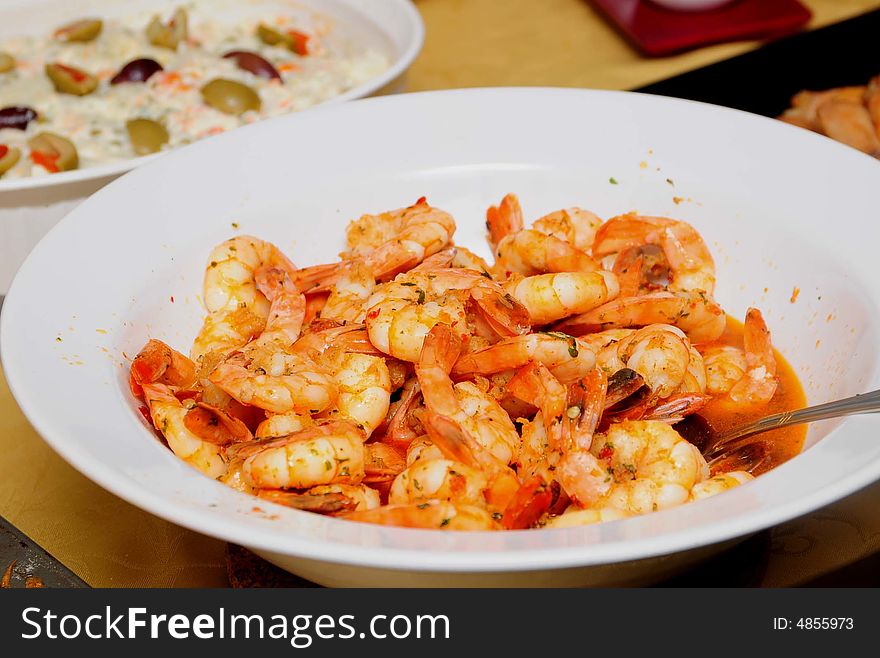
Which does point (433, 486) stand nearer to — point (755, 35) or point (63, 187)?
point (63, 187)

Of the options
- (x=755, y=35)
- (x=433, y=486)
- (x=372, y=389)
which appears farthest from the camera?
(x=755, y=35)

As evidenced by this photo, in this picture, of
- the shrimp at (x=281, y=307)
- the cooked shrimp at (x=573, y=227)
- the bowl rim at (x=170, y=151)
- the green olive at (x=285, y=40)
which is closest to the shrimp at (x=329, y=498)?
the shrimp at (x=281, y=307)

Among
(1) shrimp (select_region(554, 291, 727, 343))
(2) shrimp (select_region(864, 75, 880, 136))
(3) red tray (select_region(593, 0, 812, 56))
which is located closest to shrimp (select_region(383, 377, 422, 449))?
(1) shrimp (select_region(554, 291, 727, 343))

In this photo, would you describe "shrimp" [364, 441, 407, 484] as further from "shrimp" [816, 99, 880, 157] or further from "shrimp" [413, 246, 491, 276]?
Answer: "shrimp" [816, 99, 880, 157]

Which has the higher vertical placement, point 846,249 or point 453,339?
point 846,249

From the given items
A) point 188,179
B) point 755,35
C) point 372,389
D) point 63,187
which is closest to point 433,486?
point 372,389
